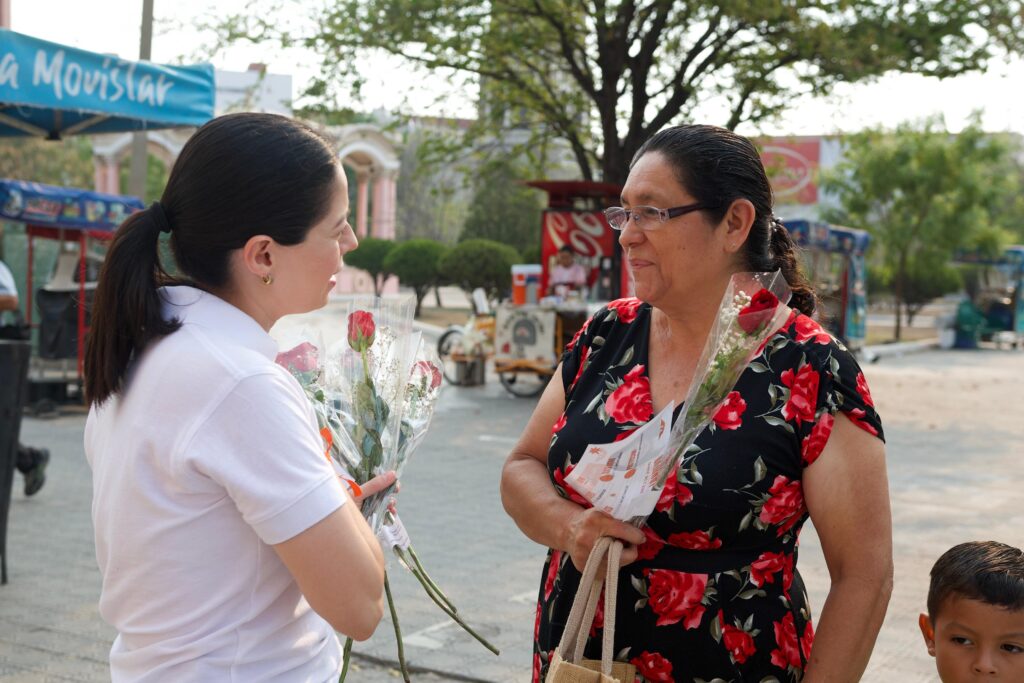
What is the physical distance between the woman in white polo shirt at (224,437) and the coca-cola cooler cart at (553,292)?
11957mm

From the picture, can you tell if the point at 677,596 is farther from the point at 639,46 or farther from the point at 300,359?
the point at 639,46

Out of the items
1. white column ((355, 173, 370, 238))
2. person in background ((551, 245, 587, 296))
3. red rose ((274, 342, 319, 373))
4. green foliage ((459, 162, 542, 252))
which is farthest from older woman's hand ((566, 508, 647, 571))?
white column ((355, 173, 370, 238))

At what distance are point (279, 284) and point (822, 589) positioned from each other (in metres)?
4.82

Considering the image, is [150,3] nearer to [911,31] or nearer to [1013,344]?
[911,31]

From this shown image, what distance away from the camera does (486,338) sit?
50.8 ft

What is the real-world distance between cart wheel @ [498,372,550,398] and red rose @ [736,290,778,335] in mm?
11980

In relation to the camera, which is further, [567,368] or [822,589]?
[822,589]

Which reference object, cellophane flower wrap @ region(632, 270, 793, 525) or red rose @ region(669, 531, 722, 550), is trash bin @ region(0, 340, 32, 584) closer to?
red rose @ region(669, 531, 722, 550)

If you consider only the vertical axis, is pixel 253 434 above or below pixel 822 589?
above

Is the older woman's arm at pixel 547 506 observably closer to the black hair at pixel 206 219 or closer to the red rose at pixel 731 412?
the red rose at pixel 731 412

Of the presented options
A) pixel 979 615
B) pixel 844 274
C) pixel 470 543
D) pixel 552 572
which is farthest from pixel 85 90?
pixel 844 274

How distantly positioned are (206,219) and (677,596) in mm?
1177

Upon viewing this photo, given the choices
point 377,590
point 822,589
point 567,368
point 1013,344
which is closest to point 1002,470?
point 822,589

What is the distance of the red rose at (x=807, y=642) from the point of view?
2234mm
